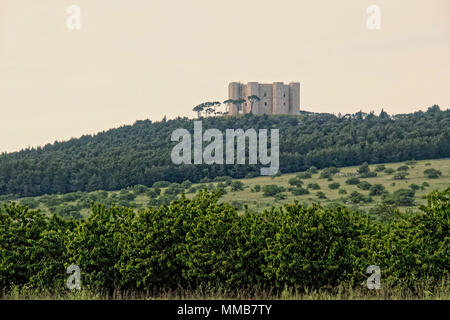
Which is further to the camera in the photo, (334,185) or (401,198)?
(334,185)

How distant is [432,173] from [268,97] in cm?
7940

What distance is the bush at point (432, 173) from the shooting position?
276ft

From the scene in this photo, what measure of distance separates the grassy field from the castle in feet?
184

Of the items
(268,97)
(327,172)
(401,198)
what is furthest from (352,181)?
(268,97)

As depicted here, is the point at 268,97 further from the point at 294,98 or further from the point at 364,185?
the point at 364,185

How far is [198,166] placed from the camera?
10438cm

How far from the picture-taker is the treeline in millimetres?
14102

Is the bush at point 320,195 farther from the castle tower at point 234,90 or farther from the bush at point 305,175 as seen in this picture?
the castle tower at point 234,90

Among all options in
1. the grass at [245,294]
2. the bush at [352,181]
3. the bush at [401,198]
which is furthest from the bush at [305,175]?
the grass at [245,294]

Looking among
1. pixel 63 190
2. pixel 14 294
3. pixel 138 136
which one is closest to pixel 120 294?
pixel 14 294

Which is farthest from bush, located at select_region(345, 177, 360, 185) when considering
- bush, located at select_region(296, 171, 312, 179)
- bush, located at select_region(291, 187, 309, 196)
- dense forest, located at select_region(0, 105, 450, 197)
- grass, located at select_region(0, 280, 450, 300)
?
grass, located at select_region(0, 280, 450, 300)
